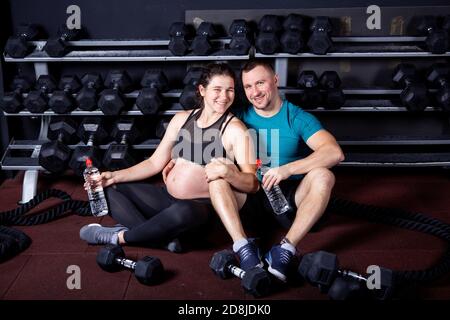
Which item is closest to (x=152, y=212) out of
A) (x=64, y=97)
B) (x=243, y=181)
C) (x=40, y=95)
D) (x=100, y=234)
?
(x=100, y=234)

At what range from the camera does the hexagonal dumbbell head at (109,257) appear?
79.5 inches

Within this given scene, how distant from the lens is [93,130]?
9.07 ft

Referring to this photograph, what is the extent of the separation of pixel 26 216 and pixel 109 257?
78 cm

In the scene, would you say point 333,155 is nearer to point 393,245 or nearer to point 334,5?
point 393,245

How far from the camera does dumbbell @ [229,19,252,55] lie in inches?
104

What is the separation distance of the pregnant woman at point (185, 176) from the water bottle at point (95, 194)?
0.03 meters

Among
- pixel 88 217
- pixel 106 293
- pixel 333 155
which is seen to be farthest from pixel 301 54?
pixel 106 293

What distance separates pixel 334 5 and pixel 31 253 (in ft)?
6.46

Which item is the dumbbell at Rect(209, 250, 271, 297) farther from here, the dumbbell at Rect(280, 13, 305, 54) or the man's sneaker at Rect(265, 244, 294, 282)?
the dumbbell at Rect(280, 13, 305, 54)

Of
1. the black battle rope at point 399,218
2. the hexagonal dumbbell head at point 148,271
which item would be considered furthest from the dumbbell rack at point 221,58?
the hexagonal dumbbell head at point 148,271

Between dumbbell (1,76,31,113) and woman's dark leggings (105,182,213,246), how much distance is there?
0.81 m

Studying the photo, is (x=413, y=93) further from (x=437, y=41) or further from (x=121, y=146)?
(x=121, y=146)

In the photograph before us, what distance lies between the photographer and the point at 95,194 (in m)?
2.37

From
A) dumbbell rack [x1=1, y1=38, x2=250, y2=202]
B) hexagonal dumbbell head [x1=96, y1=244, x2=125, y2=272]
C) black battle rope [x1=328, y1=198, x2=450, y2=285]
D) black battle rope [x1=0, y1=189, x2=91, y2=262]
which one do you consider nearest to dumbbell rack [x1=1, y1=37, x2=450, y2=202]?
dumbbell rack [x1=1, y1=38, x2=250, y2=202]
